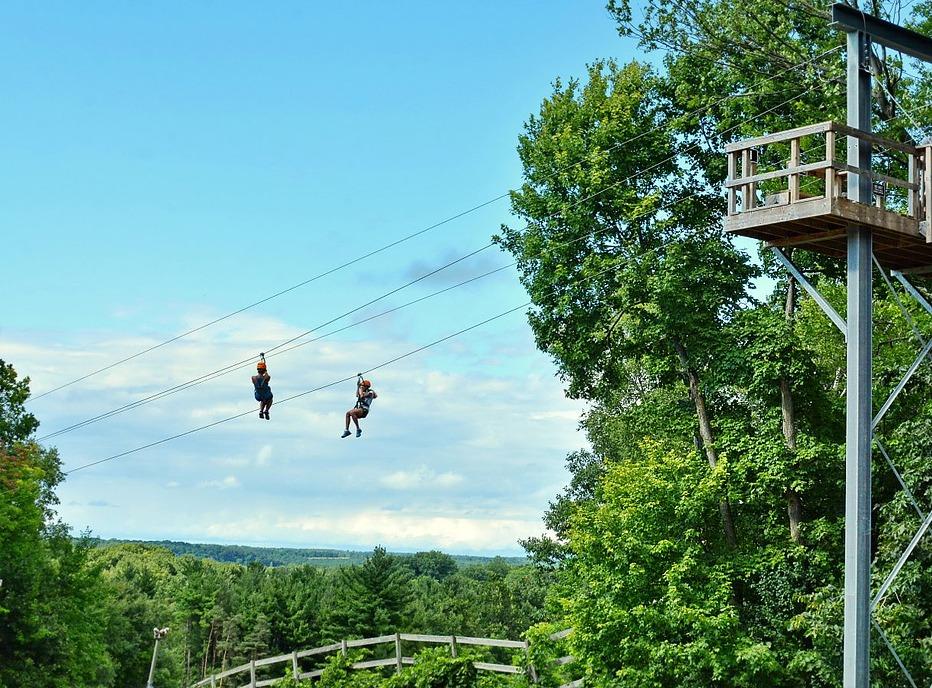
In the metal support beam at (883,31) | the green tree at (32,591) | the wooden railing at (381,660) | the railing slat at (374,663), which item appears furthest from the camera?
the green tree at (32,591)

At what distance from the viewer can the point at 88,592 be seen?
40375 millimetres

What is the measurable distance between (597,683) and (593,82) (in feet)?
45.7

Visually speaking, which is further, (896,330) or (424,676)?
(424,676)

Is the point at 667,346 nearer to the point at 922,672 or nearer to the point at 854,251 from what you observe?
the point at 922,672

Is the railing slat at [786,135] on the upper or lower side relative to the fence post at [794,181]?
upper

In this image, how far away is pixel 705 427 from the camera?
87.4 feet

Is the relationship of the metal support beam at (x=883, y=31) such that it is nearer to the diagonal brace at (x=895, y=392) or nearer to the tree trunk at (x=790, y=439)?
the diagonal brace at (x=895, y=392)

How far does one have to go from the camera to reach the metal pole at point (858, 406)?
14656 mm

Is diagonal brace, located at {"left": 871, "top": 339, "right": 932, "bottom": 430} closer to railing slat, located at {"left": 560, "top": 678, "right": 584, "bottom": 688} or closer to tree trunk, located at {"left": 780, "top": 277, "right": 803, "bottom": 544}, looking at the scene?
tree trunk, located at {"left": 780, "top": 277, "right": 803, "bottom": 544}

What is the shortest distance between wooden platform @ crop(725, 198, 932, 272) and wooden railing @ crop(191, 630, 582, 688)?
13.5 m

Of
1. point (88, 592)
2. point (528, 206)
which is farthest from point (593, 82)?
point (88, 592)

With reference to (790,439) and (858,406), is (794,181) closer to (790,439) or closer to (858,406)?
(858,406)

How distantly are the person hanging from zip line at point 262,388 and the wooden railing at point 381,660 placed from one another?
9.21 m

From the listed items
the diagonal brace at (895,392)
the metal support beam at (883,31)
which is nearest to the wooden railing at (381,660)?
the diagonal brace at (895,392)
